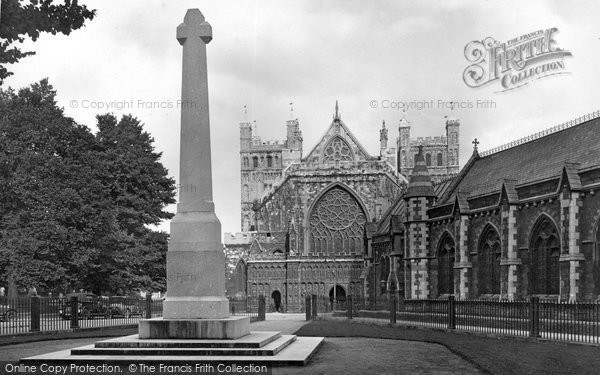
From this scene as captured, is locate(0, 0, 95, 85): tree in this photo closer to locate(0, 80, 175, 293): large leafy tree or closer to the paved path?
the paved path

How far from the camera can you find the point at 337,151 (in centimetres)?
7162

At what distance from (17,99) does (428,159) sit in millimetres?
63525

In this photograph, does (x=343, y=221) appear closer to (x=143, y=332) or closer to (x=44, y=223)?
(x=44, y=223)

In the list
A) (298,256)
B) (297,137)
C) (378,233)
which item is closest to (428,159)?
(297,137)

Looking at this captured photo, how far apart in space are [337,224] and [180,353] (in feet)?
172

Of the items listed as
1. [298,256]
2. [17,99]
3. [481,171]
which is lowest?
[298,256]

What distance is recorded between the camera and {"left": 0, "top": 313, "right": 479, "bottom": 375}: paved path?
11.8 meters

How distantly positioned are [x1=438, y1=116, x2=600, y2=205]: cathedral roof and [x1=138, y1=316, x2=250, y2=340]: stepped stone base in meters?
18.0

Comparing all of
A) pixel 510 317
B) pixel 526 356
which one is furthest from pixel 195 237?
pixel 510 317

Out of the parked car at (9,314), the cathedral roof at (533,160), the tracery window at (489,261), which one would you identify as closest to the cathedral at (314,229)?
the cathedral roof at (533,160)

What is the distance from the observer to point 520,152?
37.2m

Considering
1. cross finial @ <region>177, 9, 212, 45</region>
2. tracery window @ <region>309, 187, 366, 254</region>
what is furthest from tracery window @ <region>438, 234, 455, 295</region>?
cross finial @ <region>177, 9, 212, 45</region>

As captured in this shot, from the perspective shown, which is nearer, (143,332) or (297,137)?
(143,332)

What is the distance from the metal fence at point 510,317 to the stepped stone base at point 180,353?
28.6 ft
